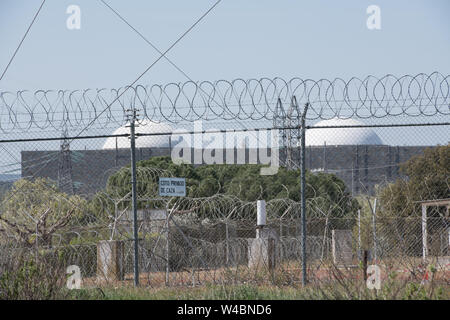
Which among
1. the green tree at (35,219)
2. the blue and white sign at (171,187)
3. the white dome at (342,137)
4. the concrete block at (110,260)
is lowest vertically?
the concrete block at (110,260)

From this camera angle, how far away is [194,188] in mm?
26953

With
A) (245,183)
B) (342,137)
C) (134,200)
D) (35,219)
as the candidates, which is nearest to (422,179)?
(245,183)

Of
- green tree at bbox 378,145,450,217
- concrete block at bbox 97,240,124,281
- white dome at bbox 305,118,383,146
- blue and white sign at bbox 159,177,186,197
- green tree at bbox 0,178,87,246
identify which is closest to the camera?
blue and white sign at bbox 159,177,186,197

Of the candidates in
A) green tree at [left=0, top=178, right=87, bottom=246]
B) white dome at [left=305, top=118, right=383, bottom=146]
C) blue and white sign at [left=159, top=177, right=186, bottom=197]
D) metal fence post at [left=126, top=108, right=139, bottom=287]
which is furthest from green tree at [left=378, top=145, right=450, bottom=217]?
white dome at [left=305, top=118, right=383, bottom=146]

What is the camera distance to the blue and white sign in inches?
440

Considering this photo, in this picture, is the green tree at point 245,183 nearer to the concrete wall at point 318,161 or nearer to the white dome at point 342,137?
the concrete wall at point 318,161

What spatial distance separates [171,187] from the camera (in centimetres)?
1128

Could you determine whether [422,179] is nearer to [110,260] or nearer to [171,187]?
[110,260]

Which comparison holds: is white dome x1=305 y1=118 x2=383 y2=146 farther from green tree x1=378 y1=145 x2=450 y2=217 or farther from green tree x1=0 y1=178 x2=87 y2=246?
green tree x1=0 y1=178 x2=87 y2=246

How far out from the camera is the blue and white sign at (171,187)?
11.2 m

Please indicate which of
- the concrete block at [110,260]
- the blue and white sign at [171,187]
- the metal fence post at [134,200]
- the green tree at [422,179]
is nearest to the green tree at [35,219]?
the concrete block at [110,260]
